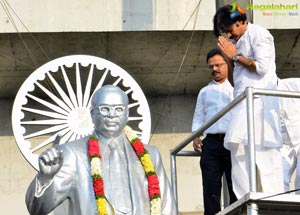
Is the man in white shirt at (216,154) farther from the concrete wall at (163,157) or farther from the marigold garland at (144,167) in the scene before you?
the concrete wall at (163,157)

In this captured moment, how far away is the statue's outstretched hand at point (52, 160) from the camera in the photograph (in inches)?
321

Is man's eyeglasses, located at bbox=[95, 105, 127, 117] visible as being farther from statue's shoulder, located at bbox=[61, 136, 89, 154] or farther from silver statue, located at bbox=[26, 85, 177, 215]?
statue's shoulder, located at bbox=[61, 136, 89, 154]

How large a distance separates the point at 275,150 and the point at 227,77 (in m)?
0.97

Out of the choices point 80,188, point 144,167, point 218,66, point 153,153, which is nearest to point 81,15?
point 218,66

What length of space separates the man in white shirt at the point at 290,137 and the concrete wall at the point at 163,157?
6818 mm

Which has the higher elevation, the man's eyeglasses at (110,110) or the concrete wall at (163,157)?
the concrete wall at (163,157)

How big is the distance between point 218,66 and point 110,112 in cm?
214

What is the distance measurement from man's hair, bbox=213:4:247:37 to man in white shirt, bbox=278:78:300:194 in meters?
0.78

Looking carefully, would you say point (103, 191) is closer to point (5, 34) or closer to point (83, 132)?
point (83, 132)

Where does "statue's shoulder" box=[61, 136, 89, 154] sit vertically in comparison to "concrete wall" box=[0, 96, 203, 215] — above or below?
below

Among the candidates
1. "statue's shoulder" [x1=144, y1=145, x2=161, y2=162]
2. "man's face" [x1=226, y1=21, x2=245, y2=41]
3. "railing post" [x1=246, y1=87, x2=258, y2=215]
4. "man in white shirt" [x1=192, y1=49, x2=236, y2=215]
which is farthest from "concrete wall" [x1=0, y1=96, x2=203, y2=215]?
"statue's shoulder" [x1=144, y1=145, x2=161, y2=162]

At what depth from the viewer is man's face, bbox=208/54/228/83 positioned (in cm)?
1062

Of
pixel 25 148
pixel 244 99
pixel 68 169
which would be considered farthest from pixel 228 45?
pixel 25 148

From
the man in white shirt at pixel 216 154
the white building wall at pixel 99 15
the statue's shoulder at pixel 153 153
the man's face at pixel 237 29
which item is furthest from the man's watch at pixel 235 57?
the white building wall at pixel 99 15
